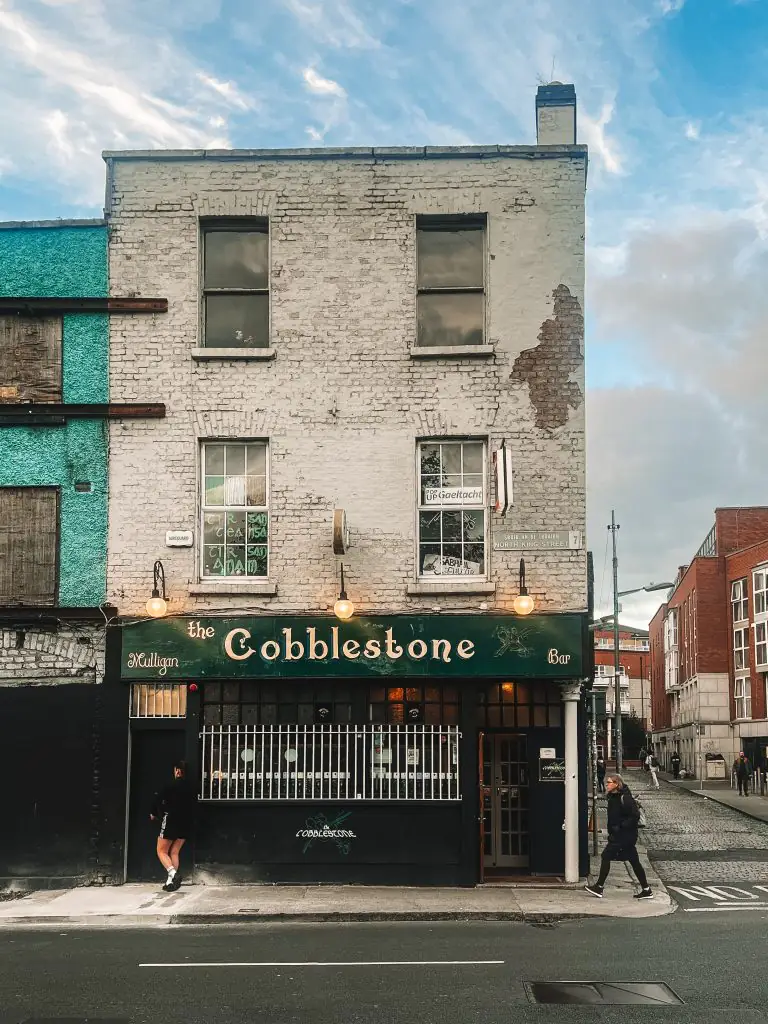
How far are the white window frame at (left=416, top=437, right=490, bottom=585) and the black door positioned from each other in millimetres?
4337

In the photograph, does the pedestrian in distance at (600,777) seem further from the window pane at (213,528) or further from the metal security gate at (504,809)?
the window pane at (213,528)

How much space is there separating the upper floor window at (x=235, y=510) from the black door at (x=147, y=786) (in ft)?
8.15

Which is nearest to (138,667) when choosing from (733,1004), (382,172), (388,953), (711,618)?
(388,953)

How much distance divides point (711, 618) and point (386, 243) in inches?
1834

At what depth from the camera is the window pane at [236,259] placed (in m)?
16.6

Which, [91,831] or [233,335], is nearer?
[91,831]

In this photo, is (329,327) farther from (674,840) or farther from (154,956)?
(674,840)

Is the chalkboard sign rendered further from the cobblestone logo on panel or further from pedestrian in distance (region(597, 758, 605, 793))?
pedestrian in distance (region(597, 758, 605, 793))

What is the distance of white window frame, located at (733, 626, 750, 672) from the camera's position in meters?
54.6

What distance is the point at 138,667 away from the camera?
50.8ft

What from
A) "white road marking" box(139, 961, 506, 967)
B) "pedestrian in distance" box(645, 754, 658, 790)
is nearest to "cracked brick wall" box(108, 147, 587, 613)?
"white road marking" box(139, 961, 506, 967)

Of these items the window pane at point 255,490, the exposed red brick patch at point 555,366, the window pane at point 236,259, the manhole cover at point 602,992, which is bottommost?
the manhole cover at point 602,992

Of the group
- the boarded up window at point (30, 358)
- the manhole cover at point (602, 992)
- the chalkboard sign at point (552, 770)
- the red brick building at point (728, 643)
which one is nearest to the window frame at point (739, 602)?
the red brick building at point (728, 643)

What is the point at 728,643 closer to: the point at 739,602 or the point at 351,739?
the point at 739,602
